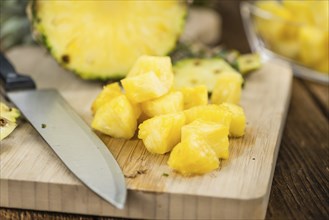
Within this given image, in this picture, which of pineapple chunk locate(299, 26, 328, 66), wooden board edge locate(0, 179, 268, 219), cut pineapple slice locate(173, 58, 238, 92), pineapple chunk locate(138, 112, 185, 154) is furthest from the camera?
pineapple chunk locate(299, 26, 328, 66)

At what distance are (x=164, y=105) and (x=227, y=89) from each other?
0.22 m

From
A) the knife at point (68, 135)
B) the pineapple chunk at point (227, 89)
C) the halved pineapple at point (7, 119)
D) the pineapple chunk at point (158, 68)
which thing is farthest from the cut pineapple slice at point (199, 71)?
the halved pineapple at point (7, 119)

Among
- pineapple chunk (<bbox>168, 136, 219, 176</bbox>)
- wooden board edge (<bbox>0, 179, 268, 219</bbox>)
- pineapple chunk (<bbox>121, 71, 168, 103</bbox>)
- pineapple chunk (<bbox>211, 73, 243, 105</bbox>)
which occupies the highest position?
pineapple chunk (<bbox>121, 71, 168, 103</bbox>)

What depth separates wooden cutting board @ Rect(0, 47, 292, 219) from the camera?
1250 millimetres

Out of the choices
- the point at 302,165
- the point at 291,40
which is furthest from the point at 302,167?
the point at 291,40

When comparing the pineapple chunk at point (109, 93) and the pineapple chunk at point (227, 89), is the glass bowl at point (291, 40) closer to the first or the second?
the pineapple chunk at point (227, 89)

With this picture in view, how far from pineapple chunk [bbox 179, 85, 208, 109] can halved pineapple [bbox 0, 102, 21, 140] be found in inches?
14.9

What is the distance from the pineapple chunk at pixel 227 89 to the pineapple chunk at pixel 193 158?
309 millimetres

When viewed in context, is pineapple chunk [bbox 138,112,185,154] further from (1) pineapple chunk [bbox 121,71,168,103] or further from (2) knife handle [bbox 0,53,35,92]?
(2) knife handle [bbox 0,53,35,92]

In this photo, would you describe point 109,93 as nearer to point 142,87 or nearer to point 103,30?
point 142,87

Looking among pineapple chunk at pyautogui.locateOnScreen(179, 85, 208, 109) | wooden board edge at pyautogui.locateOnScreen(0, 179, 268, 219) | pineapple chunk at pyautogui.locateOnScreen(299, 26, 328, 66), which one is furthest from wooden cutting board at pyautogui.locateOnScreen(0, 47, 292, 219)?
pineapple chunk at pyautogui.locateOnScreen(299, 26, 328, 66)

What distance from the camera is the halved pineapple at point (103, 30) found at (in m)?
1.76

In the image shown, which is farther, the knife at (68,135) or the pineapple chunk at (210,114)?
the pineapple chunk at (210,114)

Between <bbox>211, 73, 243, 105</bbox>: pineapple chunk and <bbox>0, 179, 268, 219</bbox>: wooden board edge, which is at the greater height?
Answer: <bbox>0, 179, 268, 219</bbox>: wooden board edge
